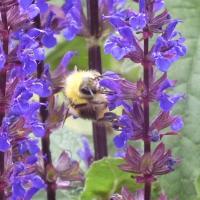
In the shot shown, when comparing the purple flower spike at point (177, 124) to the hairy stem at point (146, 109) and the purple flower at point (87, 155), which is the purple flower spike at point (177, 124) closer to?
the hairy stem at point (146, 109)

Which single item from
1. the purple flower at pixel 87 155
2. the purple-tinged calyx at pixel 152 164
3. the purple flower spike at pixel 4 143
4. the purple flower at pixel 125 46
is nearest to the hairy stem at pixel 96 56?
the purple flower at pixel 87 155

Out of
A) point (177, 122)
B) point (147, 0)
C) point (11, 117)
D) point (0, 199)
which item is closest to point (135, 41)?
point (147, 0)

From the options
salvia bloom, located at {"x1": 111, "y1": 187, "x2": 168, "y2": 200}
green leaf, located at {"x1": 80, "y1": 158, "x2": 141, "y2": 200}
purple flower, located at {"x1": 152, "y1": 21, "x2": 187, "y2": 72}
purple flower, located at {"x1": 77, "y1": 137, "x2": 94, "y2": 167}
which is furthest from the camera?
purple flower, located at {"x1": 77, "y1": 137, "x2": 94, "y2": 167}

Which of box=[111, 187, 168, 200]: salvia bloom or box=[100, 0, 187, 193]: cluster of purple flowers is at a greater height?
box=[100, 0, 187, 193]: cluster of purple flowers

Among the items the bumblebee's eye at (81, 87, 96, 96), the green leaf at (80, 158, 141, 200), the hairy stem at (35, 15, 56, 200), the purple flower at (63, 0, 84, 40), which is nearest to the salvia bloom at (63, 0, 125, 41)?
the purple flower at (63, 0, 84, 40)

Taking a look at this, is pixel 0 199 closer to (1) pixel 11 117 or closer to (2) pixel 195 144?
(1) pixel 11 117

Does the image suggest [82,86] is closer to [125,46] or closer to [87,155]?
[125,46]

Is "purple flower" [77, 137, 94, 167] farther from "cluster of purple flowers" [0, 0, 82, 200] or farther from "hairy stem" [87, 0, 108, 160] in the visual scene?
"cluster of purple flowers" [0, 0, 82, 200]

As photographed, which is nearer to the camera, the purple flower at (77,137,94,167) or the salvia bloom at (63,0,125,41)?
the salvia bloom at (63,0,125,41)
